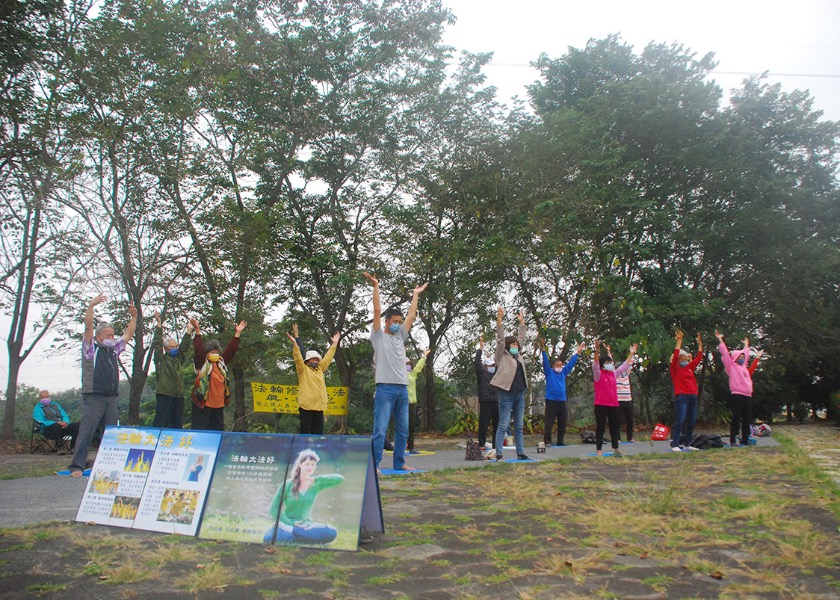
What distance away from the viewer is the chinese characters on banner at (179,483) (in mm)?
5031

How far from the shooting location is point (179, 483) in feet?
16.9

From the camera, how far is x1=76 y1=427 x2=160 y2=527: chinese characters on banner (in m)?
5.32

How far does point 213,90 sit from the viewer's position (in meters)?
16.2

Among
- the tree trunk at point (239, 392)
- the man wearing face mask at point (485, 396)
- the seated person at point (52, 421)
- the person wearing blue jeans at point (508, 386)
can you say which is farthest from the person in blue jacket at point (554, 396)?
the seated person at point (52, 421)

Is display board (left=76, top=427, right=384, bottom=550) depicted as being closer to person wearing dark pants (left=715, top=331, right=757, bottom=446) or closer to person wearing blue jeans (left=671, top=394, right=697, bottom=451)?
person wearing blue jeans (left=671, top=394, right=697, bottom=451)

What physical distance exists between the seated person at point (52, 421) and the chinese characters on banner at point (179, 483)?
31.3ft

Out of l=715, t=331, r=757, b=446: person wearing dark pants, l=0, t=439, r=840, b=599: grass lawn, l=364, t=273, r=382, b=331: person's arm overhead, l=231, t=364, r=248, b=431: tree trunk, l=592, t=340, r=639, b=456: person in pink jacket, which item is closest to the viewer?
l=0, t=439, r=840, b=599: grass lawn

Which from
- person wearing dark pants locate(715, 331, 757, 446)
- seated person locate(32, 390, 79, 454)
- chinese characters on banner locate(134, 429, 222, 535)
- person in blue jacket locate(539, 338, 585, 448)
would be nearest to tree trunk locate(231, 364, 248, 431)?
seated person locate(32, 390, 79, 454)

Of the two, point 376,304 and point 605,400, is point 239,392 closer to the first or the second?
point 605,400

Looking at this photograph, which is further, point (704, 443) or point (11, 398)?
point (11, 398)

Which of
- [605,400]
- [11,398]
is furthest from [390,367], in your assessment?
[11,398]

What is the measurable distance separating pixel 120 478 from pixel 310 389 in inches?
140

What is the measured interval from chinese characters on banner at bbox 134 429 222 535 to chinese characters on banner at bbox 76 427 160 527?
0.33 feet

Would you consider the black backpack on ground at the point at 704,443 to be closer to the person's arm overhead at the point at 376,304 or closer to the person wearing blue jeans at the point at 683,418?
the person wearing blue jeans at the point at 683,418
